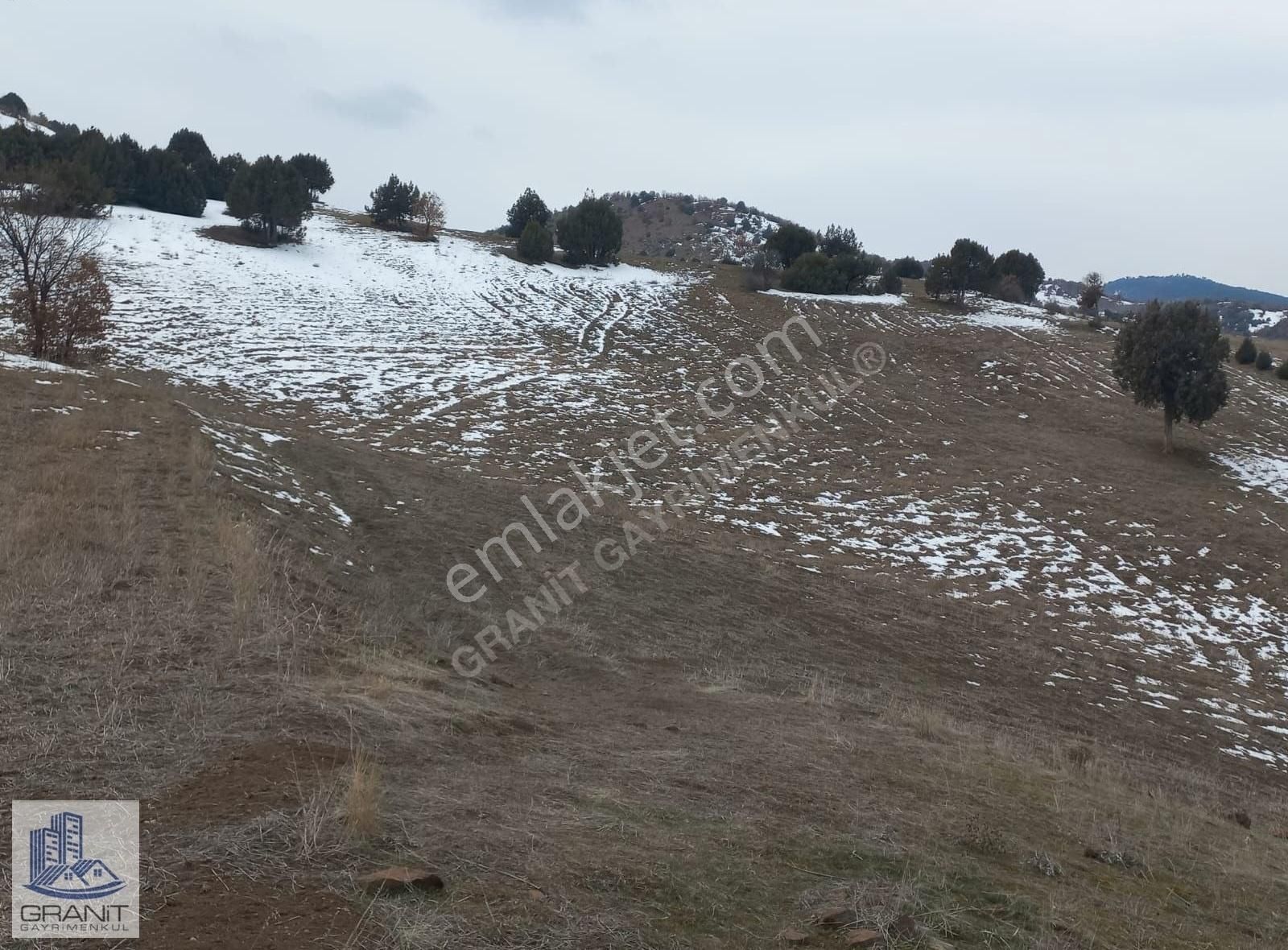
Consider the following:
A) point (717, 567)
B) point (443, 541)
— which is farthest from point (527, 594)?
point (717, 567)

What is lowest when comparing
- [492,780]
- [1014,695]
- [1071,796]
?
[1014,695]

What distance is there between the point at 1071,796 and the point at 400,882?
5.76 m

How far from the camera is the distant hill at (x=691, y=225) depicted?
330 feet

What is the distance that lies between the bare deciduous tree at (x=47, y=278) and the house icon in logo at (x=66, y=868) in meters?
19.2

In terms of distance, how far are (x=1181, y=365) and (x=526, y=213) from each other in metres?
40.8

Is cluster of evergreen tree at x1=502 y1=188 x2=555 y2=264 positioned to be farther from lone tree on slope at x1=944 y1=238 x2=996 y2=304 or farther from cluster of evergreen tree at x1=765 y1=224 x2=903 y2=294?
lone tree on slope at x1=944 y1=238 x2=996 y2=304

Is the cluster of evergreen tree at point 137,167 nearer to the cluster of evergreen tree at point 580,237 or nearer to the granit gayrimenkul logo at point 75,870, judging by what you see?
the cluster of evergreen tree at point 580,237

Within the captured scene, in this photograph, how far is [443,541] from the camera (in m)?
13.3

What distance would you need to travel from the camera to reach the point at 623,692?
28.7 ft

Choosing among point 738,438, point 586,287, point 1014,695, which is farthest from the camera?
point 586,287

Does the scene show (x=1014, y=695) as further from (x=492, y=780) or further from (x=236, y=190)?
(x=236, y=190)

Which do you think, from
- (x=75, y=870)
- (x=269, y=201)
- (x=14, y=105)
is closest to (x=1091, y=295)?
(x=269, y=201)

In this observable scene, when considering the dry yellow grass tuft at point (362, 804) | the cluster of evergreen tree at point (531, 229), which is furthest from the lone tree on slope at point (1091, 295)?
the dry yellow grass tuft at point (362, 804)

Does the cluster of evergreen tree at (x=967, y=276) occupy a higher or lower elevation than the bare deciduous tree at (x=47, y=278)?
higher
